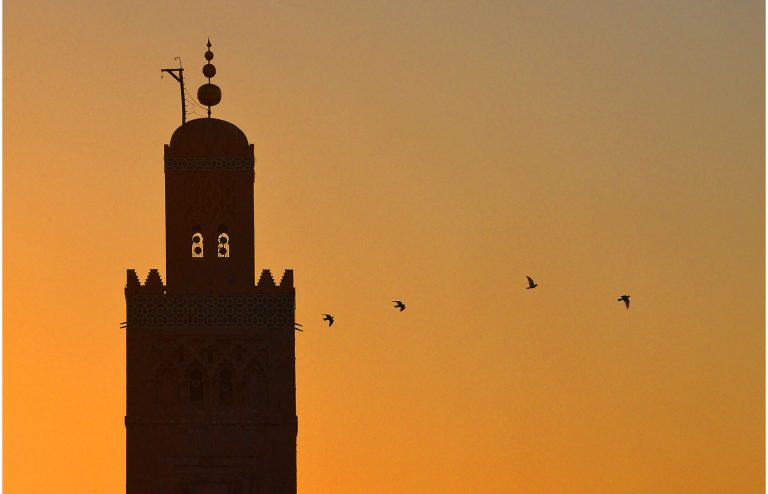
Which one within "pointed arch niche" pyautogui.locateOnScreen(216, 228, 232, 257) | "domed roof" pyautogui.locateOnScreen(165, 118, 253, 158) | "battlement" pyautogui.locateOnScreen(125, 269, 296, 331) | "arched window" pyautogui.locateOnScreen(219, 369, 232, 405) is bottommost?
"arched window" pyautogui.locateOnScreen(219, 369, 232, 405)

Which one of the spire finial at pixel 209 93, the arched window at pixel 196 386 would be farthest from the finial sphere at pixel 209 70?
the arched window at pixel 196 386

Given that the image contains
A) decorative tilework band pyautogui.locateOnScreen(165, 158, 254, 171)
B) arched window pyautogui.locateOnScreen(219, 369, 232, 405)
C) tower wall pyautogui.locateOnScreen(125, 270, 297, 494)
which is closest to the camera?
tower wall pyautogui.locateOnScreen(125, 270, 297, 494)

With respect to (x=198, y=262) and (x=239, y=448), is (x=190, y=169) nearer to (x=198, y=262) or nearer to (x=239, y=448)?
(x=198, y=262)

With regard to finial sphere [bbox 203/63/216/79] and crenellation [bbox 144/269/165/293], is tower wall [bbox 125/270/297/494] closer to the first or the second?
crenellation [bbox 144/269/165/293]

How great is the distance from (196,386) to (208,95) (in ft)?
21.0

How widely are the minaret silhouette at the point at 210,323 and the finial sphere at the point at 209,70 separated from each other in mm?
1973

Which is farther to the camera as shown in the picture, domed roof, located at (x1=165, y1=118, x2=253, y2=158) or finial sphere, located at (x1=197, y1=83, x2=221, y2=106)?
finial sphere, located at (x1=197, y1=83, x2=221, y2=106)

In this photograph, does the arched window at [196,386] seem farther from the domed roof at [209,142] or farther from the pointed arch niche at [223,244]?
the domed roof at [209,142]

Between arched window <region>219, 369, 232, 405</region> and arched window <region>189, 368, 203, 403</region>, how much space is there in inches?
17.0

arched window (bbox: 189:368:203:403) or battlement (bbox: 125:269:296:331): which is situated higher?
battlement (bbox: 125:269:296:331)

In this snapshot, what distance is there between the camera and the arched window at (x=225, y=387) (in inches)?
2515

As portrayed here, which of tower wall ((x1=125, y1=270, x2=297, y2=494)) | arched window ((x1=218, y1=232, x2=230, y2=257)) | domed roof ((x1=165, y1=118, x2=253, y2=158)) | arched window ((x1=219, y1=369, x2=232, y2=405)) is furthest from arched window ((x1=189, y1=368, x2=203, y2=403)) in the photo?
domed roof ((x1=165, y1=118, x2=253, y2=158))

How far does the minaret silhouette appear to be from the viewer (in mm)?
63625

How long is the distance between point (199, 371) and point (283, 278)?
2744mm
